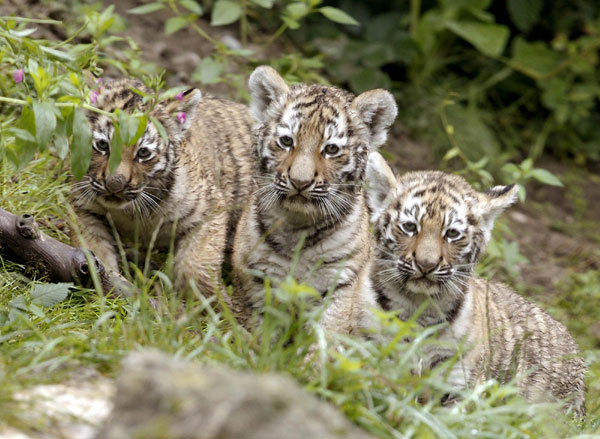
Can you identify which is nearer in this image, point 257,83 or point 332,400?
point 332,400

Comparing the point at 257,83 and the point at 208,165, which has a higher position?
the point at 257,83

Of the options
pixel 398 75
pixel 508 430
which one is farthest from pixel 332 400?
pixel 398 75

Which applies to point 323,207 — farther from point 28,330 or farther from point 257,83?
point 28,330

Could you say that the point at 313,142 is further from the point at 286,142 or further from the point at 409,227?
the point at 409,227

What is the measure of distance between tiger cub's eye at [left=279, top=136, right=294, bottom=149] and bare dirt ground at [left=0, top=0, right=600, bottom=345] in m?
3.05

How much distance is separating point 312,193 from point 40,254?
1.60 metres

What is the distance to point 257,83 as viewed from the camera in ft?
18.5

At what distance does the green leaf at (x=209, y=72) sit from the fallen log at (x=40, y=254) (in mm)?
2321

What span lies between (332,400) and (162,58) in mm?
5763

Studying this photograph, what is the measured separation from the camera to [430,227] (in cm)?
466

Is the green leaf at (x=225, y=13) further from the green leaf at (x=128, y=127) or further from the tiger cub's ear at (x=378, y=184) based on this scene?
the green leaf at (x=128, y=127)

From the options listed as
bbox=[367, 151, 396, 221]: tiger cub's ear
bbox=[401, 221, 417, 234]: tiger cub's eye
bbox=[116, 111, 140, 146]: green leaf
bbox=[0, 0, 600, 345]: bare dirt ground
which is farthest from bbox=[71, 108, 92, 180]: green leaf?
bbox=[0, 0, 600, 345]: bare dirt ground

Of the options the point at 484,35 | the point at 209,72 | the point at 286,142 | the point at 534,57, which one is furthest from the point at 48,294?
the point at 534,57

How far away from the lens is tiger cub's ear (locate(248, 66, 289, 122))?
18.3 feet
